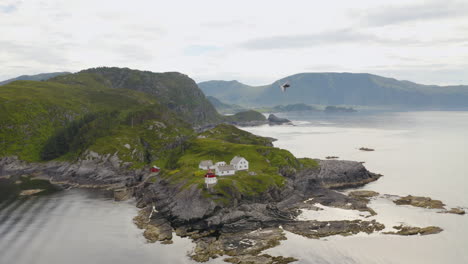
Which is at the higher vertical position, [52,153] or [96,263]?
[52,153]

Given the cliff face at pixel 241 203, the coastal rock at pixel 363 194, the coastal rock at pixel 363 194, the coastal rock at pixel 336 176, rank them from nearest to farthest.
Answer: the cliff face at pixel 241 203
the coastal rock at pixel 363 194
the coastal rock at pixel 363 194
the coastal rock at pixel 336 176

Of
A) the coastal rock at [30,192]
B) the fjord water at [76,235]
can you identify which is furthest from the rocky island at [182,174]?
the coastal rock at [30,192]

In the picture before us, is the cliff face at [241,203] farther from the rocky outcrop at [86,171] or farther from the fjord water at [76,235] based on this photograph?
the rocky outcrop at [86,171]

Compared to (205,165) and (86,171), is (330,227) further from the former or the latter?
(86,171)

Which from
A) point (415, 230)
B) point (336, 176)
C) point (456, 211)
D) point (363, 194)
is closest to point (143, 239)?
point (415, 230)

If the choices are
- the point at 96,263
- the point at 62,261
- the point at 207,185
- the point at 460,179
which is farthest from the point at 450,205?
the point at 62,261

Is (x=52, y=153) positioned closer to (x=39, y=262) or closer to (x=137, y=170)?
(x=137, y=170)

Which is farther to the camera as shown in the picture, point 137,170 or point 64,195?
point 137,170
